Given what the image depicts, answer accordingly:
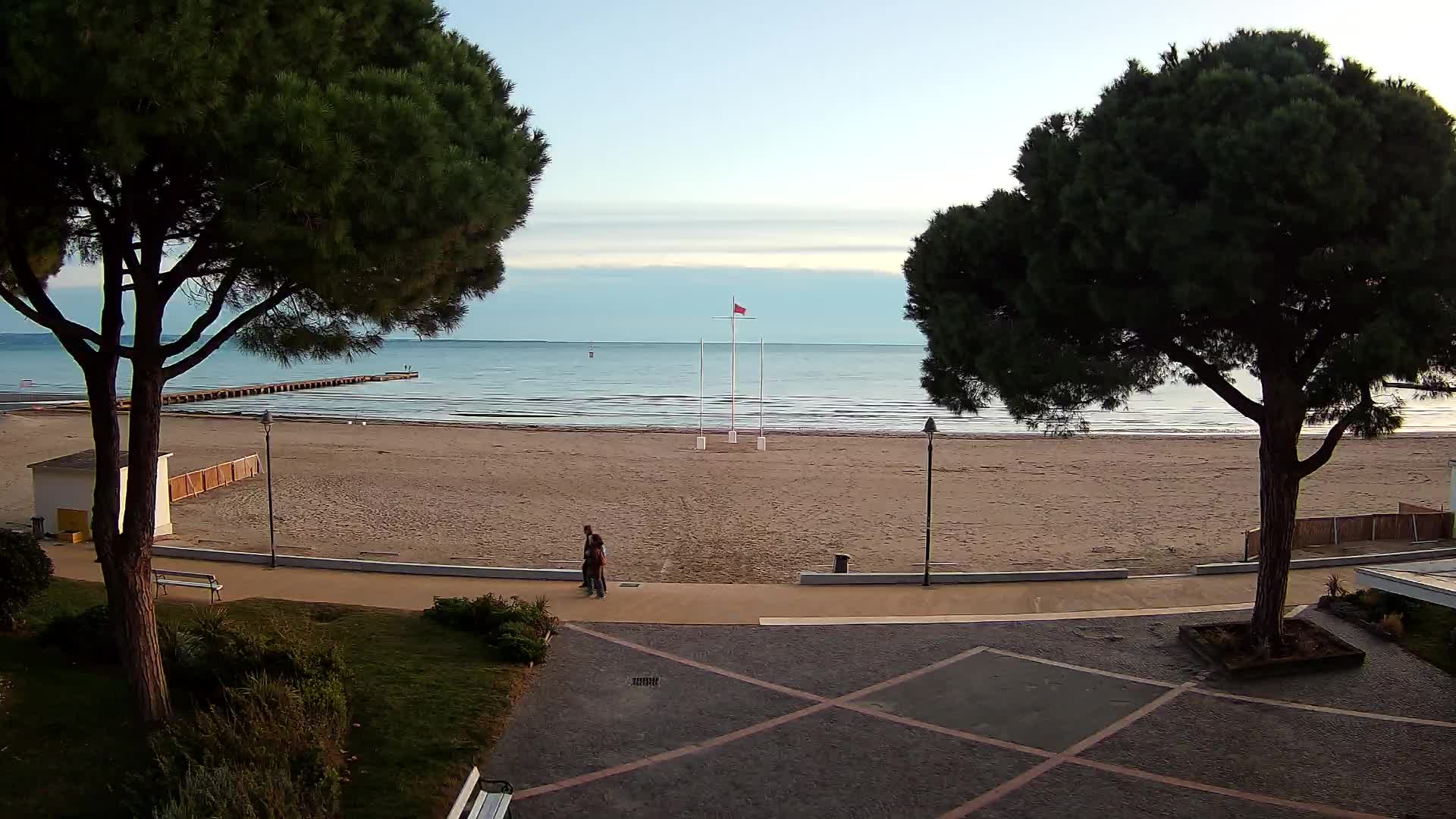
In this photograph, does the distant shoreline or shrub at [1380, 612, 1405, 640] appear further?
the distant shoreline

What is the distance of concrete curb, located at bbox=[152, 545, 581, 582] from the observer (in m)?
16.3

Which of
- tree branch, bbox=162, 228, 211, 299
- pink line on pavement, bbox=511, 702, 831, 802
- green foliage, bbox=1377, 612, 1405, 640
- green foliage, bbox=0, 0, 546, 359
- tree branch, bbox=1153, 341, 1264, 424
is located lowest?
pink line on pavement, bbox=511, 702, 831, 802

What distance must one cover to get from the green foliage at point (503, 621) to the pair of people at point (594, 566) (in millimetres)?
1731

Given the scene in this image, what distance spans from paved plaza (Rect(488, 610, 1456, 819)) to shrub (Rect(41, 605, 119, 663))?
4205 mm

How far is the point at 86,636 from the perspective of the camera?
31.9 ft

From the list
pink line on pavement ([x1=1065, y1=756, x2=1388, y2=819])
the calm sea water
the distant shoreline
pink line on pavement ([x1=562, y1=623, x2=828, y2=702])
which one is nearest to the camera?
pink line on pavement ([x1=1065, y1=756, x2=1388, y2=819])

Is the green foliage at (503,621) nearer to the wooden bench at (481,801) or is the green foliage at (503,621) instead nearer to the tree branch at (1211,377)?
the wooden bench at (481,801)

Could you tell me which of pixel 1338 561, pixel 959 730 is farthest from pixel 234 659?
pixel 1338 561

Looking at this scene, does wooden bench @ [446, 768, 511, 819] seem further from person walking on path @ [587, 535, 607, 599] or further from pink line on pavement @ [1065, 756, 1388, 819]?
person walking on path @ [587, 535, 607, 599]

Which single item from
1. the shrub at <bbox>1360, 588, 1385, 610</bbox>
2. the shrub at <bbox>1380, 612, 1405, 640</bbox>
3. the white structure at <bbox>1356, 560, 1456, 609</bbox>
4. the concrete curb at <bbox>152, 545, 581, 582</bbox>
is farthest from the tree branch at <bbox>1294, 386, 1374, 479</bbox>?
the concrete curb at <bbox>152, 545, 581, 582</bbox>

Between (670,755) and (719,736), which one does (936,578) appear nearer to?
(719,736)

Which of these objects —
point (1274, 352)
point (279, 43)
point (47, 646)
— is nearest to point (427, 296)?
point (279, 43)

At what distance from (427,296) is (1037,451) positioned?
113ft

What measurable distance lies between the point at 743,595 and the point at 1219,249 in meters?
8.76
